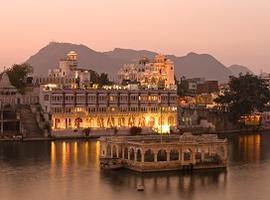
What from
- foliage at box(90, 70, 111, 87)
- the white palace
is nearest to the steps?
the white palace

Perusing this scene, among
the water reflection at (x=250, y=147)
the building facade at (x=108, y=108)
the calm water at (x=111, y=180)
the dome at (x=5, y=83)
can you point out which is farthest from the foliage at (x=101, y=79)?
the calm water at (x=111, y=180)

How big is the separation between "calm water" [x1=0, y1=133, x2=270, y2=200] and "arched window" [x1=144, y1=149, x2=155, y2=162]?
246 cm

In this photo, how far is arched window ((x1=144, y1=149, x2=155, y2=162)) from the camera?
6320cm

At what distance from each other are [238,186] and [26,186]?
1881 cm

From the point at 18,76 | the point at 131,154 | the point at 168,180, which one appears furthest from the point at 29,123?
the point at 168,180

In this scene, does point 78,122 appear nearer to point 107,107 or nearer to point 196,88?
point 107,107

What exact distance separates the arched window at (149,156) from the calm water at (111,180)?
8.06 ft

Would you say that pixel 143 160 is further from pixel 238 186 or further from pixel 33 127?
pixel 33 127

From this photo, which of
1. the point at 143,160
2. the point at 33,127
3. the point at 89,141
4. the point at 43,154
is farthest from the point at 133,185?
the point at 33,127

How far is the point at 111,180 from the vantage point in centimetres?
5878

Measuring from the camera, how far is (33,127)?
10756 centimetres

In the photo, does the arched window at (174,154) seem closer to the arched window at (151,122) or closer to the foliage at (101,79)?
the arched window at (151,122)

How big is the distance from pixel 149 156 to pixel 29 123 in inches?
1922

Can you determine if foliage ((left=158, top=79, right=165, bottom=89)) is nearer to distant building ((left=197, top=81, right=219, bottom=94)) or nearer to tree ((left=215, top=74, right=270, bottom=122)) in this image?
tree ((left=215, top=74, right=270, bottom=122))
